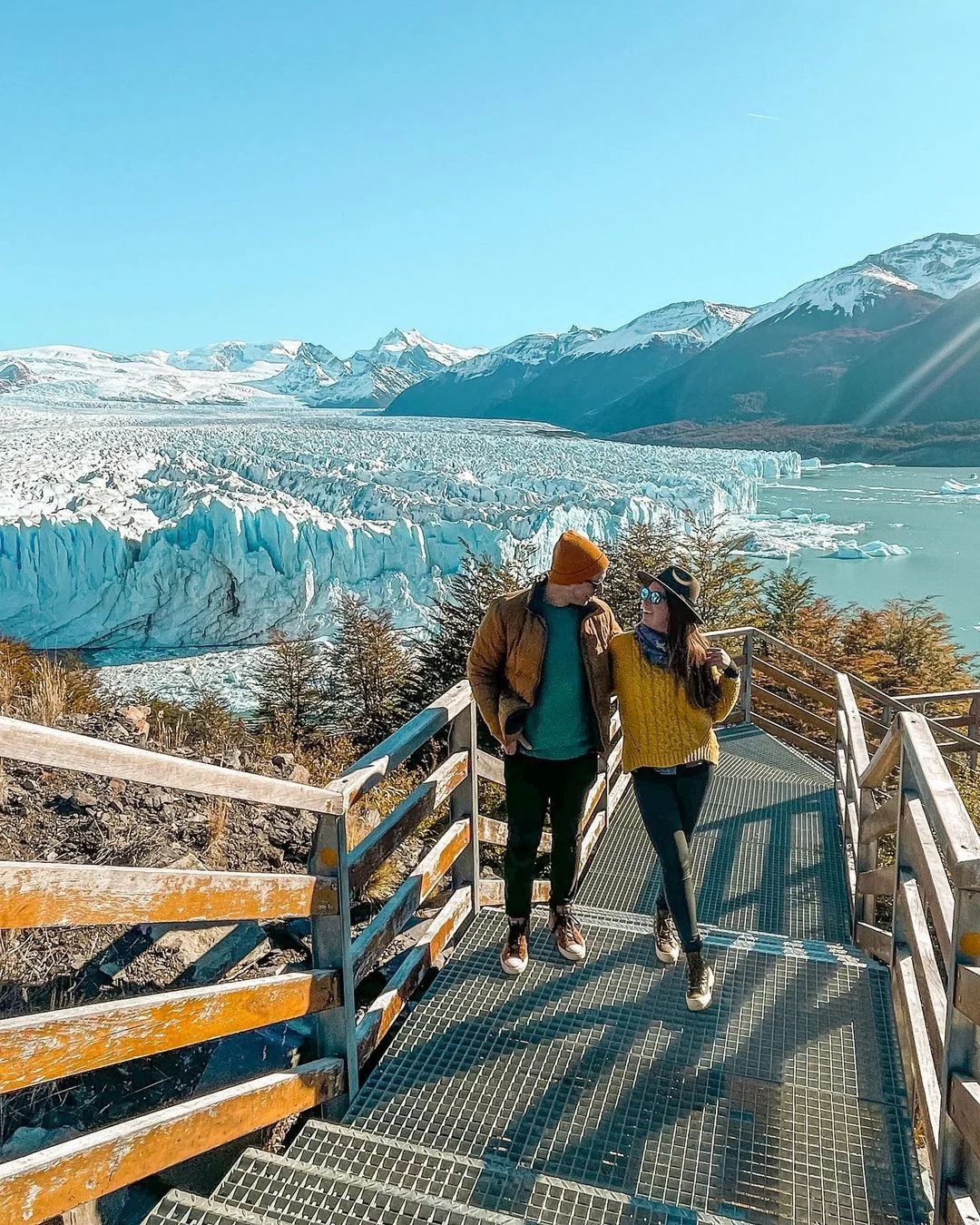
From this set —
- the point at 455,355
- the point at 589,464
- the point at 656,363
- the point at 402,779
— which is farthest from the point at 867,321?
the point at 402,779

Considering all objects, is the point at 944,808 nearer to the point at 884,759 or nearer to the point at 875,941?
the point at 884,759

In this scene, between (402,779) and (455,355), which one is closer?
(402,779)

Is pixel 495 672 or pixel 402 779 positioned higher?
pixel 495 672

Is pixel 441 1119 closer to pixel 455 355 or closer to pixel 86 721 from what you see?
pixel 86 721

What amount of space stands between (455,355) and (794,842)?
19596 cm

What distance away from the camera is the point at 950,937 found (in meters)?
1.59

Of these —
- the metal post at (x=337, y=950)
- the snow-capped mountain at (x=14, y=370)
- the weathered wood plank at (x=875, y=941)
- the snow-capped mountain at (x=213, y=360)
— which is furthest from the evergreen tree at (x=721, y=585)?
the snow-capped mountain at (x=213, y=360)

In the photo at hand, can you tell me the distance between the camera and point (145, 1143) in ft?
5.01

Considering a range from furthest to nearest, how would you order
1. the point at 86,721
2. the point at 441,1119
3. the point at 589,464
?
the point at 589,464, the point at 86,721, the point at 441,1119

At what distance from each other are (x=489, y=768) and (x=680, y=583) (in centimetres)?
107

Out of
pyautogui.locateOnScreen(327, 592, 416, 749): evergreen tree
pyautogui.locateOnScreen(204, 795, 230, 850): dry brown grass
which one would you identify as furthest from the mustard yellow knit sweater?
pyautogui.locateOnScreen(327, 592, 416, 749): evergreen tree

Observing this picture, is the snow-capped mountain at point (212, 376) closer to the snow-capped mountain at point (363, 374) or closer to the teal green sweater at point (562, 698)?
the snow-capped mountain at point (363, 374)

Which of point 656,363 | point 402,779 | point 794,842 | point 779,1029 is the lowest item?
point 402,779

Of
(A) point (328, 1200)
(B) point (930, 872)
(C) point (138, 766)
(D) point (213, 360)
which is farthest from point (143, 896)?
(D) point (213, 360)
